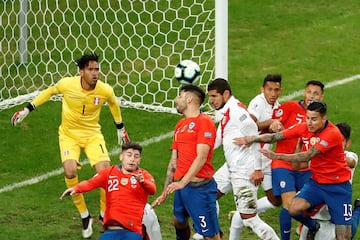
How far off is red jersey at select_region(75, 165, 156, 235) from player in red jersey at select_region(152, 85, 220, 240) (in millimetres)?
293

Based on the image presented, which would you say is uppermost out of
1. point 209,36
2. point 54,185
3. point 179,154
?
point 209,36

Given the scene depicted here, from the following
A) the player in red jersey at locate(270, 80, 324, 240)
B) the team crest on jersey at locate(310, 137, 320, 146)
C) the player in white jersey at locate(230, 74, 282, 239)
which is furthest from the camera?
the player in white jersey at locate(230, 74, 282, 239)

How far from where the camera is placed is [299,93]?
52.9ft

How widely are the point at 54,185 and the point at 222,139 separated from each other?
131 inches

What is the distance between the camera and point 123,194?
982 centimetres

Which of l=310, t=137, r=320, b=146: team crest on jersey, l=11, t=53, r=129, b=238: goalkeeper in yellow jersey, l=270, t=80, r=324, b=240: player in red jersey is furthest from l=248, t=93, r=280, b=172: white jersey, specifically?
l=11, t=53, r=129, b=238: goalkeeper in yellow jersey

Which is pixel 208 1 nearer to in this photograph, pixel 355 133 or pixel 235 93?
pixel 235 93

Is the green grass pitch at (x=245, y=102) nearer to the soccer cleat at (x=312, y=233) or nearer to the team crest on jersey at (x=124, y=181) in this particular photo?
the soccer cleat at (x=312, y=233)

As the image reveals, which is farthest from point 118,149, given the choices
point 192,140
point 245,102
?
point 192,140

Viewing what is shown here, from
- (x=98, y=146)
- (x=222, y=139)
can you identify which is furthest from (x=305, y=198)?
(x=98, y=146)

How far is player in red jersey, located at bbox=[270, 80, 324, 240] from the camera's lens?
10883 mm

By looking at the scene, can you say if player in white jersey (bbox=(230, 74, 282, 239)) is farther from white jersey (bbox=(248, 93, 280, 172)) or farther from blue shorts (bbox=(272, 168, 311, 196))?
blue shorts (bbox=(272, 168, 311, 196))

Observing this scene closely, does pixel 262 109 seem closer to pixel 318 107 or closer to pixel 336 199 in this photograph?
pixel 318 107

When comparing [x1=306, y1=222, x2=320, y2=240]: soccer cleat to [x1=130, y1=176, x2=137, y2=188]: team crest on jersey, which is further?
[x1=306, y1=222, x2=320, y2=240]: soccer cleat
